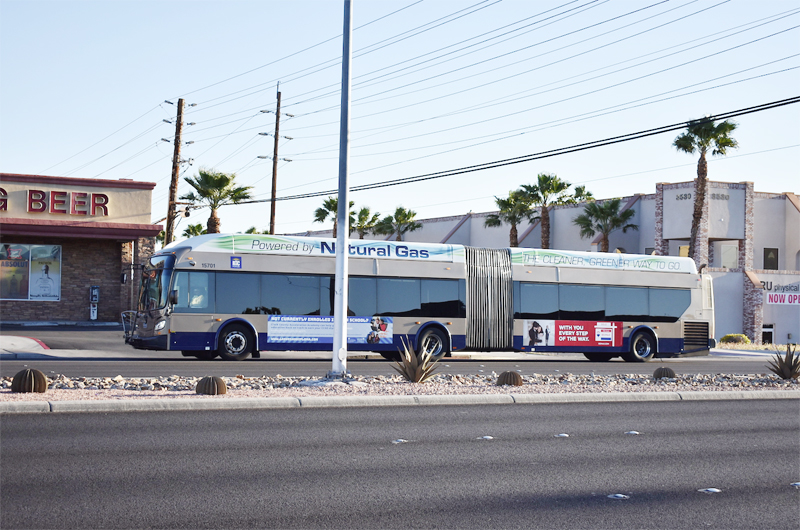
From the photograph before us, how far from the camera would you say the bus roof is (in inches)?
867

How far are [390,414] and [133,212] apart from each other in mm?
25248

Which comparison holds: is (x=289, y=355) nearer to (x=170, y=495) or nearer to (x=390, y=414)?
(x=390, y=414)

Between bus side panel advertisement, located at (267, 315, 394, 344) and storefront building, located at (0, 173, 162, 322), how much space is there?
43.6 feet

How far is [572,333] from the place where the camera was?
25625 mm

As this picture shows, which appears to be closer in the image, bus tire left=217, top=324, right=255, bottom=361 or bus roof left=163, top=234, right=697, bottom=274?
bus tire left=217, top=324, right=255, bottom=361

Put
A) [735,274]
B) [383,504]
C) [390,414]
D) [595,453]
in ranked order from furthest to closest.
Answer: [735,274] < [390,414] < [595,453] < [383,504]

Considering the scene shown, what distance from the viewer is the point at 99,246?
34062 millimetres

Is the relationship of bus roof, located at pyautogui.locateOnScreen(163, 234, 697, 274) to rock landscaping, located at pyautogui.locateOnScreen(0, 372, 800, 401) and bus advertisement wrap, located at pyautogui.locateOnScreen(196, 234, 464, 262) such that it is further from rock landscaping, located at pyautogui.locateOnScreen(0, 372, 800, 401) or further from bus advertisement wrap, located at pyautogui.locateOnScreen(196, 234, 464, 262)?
rock landscaping, located at pyautogui.locateOnScreen(0, 372, 800, 401)

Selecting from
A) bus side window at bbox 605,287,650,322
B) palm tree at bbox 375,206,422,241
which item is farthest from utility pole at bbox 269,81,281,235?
palm tree at bbox 375,206,422,241

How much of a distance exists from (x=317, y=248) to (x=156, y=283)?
4.51 meters

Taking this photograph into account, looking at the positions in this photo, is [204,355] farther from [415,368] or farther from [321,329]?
[415,368]

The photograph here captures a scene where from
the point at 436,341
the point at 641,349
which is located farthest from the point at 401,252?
the point at 641,349

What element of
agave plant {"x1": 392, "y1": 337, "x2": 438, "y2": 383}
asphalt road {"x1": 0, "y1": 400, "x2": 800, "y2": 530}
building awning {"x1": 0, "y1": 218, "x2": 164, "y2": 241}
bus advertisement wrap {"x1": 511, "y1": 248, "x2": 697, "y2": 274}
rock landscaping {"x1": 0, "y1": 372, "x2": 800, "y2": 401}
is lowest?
asphalt road {"x1": 0, "y1": 400, "x2": 800, "y2": 530}

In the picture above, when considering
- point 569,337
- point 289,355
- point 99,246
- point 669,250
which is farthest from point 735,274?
point 99,246
